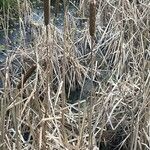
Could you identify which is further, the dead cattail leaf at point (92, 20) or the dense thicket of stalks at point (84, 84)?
the dense thicket of stalks at point (84, 84)

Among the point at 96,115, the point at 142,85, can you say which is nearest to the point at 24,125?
the point at 96,115

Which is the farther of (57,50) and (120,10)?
(120,10)

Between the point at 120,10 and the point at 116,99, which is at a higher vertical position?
the point at 120,10

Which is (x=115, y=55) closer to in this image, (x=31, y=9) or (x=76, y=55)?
(x=76, y=55)

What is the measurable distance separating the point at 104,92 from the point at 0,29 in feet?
4.32

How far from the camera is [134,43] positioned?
10.1 ft

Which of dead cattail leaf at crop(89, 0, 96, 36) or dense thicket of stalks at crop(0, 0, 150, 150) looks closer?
dead cattail leaf at crop(89, 0, 96, 36)

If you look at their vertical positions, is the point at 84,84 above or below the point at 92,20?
below

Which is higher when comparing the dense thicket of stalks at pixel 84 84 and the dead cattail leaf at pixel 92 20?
the dead cattail leaf at pixel 92 20

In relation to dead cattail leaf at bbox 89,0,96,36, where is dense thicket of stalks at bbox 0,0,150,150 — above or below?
below

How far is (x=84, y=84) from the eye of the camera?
295 cm

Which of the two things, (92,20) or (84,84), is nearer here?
(92,20)

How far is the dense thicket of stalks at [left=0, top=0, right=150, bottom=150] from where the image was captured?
6.31 feet

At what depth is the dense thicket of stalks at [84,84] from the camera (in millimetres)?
1922
